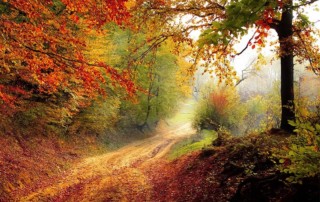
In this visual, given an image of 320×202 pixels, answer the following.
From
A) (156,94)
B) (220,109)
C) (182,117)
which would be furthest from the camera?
(182,117)

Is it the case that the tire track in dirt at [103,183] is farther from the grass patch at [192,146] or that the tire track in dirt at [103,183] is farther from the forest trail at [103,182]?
the grass patch at [192,146]

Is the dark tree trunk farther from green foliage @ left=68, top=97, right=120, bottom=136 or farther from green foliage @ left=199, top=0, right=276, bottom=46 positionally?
green foliage @ left=68, top=97, right=120, bottom=136

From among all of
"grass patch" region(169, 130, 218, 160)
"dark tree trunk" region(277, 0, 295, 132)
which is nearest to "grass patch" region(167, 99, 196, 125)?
"grass patch" region(169, 130, 218, 160)

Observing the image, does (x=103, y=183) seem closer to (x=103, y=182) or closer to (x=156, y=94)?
(x=103, y=182)

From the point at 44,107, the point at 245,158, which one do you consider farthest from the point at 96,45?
the point at 245,158

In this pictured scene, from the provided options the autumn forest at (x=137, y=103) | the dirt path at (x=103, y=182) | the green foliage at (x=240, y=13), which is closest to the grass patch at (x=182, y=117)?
the dirt path at (x=103, y=182)

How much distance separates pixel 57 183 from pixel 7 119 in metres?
4.57

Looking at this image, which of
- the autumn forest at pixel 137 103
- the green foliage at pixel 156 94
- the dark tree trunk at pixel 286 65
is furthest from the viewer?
the green foliage at pixel 156 94

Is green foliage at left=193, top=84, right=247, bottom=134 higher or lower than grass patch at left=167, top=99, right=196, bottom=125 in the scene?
higher

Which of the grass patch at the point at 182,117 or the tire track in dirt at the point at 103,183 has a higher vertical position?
the tire track in dirt at the point at 103,183

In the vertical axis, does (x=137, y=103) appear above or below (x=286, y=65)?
below

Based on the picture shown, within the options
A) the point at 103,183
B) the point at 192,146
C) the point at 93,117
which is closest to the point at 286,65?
the point at 103,183

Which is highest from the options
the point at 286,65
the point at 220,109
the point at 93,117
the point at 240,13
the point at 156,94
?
the point at 240,13

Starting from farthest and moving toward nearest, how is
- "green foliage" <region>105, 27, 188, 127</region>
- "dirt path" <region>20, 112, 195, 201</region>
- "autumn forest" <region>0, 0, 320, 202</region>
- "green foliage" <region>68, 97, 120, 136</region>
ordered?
"green foliage" <region>105, 27, 188, 127</region> < "green foliage" <region>68, 97, 120, 136</region> < "dirt path" <region>20, 112, 195, 201</region> < "autumn forest" <region>0, 0, 320, 202</region>
